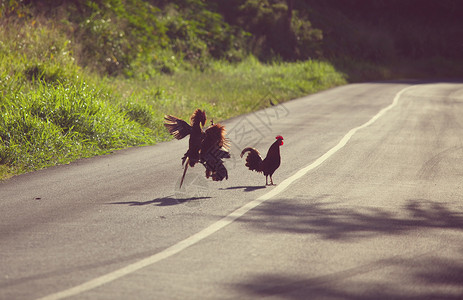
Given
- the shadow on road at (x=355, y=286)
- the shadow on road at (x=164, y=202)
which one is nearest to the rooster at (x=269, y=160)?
the shadow on road at (x=164, y=202)

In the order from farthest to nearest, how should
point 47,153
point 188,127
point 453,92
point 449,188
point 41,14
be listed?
point 453,92 < point 41,14 < point 47,153 < point 449,188 < point 188,127

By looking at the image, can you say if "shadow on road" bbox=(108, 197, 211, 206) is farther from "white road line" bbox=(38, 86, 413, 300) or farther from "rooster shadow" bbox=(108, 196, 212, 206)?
"white road line" bbox=(38, 86, 413, 300)

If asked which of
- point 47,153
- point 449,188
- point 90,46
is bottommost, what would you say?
point 449,188

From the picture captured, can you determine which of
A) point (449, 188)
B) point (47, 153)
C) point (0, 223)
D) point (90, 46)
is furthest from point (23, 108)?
point (90, 46)

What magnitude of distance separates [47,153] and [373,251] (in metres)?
7.07

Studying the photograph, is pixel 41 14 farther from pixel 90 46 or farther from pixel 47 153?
pixel 47 153

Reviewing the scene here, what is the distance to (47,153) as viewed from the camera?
1078 centimetres

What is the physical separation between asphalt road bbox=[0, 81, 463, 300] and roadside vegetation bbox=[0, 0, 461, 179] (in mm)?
1336

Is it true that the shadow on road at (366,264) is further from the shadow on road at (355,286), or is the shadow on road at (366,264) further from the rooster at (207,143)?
the rooster at (207,143)

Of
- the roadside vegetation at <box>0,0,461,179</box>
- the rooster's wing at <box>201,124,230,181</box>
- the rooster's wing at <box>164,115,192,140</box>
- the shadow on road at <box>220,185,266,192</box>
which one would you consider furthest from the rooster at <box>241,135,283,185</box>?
the roadside vegetation at <box>0,0,461,179</box>

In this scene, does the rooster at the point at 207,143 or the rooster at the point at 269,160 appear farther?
the rooster at the point at 269,160

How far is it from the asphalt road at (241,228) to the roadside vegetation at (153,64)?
52.6 inches

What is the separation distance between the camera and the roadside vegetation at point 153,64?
40.0 ft

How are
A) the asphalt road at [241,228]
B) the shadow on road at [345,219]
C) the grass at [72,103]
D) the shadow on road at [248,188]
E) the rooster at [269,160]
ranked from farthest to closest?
the grass at [72,103] < the shadow on road at [248,188] < the rooster at [269,160] < the shadow on road at [345,219] < the asphalt road at [241,228]
